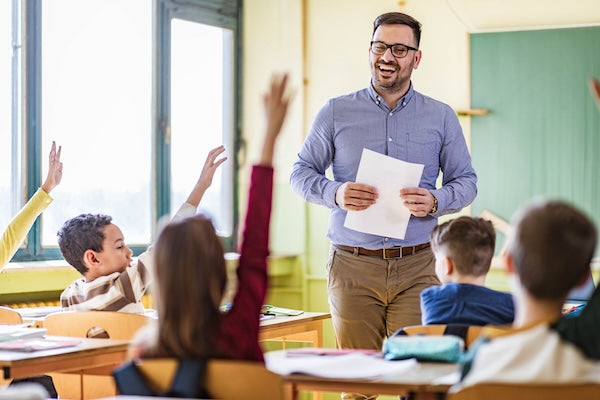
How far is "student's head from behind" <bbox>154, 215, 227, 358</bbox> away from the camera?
2041mm

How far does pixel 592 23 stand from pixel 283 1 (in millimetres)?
2039

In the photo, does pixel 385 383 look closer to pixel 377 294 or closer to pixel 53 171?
pixel 377 294

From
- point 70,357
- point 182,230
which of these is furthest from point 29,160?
point 182,230

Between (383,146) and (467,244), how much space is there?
990 mm

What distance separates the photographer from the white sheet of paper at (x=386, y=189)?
11.6ft

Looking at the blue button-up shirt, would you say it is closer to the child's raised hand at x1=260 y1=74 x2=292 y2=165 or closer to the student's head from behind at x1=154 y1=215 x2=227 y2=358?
the child's raised hand at x1=260 y1=74 x2=292 y2=165

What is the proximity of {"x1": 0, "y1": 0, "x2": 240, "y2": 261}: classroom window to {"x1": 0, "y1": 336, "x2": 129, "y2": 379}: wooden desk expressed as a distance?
2.26 meters

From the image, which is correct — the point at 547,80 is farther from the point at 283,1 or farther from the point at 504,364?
the point at 504,364

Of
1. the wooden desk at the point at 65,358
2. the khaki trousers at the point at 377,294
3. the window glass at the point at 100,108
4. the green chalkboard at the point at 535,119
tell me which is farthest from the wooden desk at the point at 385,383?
the green chalkboard at the point at 535,119

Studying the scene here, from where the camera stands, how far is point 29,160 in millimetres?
4980

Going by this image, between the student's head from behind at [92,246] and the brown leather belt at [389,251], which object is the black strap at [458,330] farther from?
the student's head from behind at [92,246]

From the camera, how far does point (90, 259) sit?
Answer: 12.0 feet

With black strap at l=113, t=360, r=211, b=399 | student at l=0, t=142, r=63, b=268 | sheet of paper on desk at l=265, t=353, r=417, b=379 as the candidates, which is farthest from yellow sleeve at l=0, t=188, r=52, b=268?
black strap at l=113, t=360, r=211, b=399

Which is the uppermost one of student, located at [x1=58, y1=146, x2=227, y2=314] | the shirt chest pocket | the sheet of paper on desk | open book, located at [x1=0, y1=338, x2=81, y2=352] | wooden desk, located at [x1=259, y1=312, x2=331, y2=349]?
the shirt chest pocket
